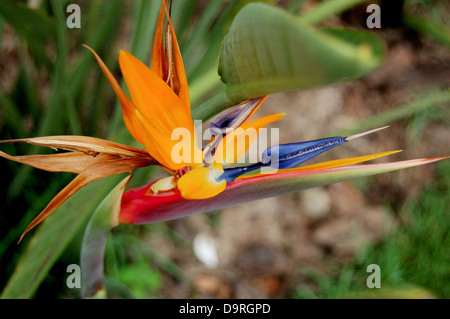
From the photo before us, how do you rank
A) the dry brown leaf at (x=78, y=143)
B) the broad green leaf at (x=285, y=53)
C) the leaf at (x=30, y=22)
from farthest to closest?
the leaf at (x=30, y=22) < the dry brown leaf at (x=78, y=143) < the broad green leaf at (x=285, y=53)

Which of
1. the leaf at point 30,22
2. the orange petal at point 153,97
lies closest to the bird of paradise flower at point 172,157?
the orange petal at point 153,97

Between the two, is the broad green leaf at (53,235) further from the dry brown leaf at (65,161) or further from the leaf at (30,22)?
the leaf at (30,22)

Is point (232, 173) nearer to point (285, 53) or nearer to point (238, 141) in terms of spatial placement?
point (238, 141)

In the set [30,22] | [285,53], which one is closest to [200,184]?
[285,53]

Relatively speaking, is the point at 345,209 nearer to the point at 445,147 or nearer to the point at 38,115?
the point at 445,147

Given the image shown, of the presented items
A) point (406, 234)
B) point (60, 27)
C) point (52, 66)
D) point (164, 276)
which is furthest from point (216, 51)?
point (406, 234)
